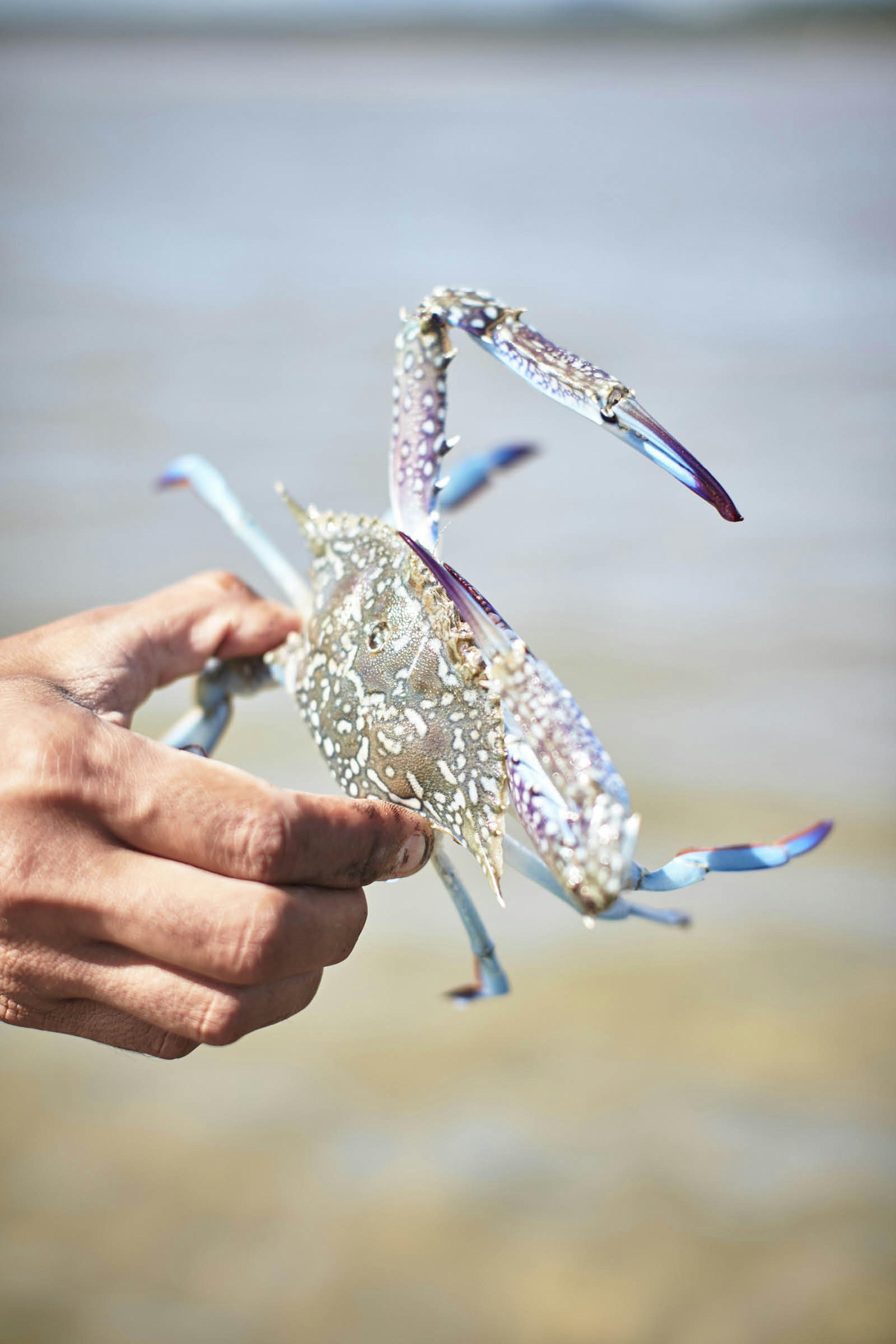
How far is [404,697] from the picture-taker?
4.17 ft

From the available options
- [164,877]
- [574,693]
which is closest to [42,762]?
[164,877]

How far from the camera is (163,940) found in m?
1.14

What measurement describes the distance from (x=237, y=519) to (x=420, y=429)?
646 millimetres

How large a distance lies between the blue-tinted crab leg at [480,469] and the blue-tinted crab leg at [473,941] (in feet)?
2.36

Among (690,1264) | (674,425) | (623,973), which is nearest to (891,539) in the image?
(674,425)

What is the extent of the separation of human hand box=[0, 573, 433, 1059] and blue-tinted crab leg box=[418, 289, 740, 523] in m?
0.53

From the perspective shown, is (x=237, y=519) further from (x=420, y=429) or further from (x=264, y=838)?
(x=264, y=838)

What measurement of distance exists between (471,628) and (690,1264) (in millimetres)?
2359

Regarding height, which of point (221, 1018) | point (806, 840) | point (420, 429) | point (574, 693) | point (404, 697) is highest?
point (420, 429)

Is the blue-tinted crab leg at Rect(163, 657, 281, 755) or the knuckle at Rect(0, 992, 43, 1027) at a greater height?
the blue-tinted crab leg at Rect(163, 657, 281, 755)

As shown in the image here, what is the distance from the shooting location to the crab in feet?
3.66

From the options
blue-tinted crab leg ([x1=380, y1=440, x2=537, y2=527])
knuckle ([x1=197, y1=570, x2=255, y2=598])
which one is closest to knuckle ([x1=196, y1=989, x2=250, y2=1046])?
knuckle ([x1=197, y1=570, x2=255, y2=598])

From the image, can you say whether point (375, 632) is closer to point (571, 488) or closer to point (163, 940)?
point (163, 940)

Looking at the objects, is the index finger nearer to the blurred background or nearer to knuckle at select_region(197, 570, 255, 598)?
knuckle at select_region(197, 570, 255, 598)
